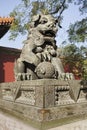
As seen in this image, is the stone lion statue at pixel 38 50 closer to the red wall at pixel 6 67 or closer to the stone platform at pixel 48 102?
the stone platform at pixel 48 102

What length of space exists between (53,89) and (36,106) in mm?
322

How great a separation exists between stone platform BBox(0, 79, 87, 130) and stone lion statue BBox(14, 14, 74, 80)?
0.30 m

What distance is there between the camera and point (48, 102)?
2742 mm

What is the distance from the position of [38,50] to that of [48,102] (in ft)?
3.60

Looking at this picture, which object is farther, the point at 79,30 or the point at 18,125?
the point at 79,30

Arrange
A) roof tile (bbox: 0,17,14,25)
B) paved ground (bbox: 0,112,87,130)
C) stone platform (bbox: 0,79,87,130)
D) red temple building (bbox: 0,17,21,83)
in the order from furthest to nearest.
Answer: red temple building (bbox: 0,17,21,83) < roof tile (bbox: 0,17,14,25) < paved ground (bbox: 0,112,87,130) < stone platform (bbox: 0,79,87,130)

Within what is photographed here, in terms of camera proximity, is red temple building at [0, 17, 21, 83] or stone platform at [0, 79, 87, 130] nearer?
stone platform at [0, 79, 87, 130]

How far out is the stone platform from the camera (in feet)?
8.88

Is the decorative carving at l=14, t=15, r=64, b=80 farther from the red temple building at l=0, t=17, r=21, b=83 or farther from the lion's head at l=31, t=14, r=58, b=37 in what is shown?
the red temple building at l=0, t=17, r=21, b=83

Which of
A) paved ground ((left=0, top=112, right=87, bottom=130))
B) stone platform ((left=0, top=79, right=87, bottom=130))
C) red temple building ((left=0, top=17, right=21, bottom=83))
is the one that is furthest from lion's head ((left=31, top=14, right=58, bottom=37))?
red temple building ((left=0, top=17, right=21, bottom=83))

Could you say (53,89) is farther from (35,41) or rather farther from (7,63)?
(7,63)

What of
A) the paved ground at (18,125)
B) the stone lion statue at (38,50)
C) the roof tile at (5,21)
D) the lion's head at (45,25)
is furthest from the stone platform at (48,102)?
the roof tile at (5,21)

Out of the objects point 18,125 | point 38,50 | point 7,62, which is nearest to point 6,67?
point 7,62

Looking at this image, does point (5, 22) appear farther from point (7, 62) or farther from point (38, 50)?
point (38, 50)
